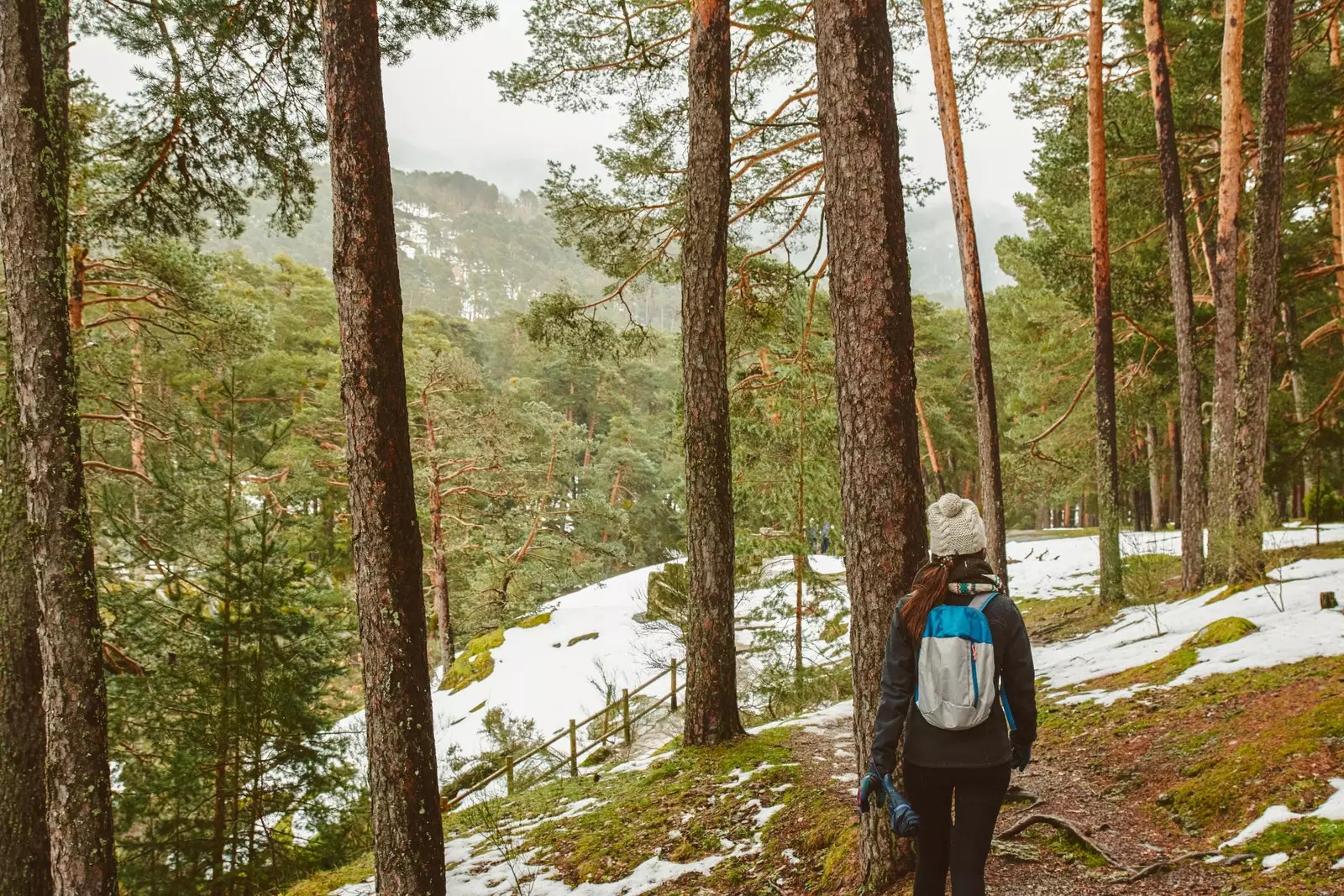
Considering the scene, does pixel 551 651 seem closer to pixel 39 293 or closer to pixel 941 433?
→ pixel 39 293

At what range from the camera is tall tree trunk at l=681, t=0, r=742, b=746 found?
6.48 m

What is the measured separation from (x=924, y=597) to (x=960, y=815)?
805 mm

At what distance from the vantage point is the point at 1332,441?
9516 millimetres

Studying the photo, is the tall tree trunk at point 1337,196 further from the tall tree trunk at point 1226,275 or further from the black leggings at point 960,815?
the black leggings at point 960,815

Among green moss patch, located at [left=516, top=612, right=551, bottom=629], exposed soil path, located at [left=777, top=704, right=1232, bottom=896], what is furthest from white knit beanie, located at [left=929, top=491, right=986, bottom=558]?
green moss patch, located at [left=516, top=612, right=551, bottom=629]

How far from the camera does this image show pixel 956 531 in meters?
2.61

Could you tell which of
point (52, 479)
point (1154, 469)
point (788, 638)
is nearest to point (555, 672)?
point (788, 638)

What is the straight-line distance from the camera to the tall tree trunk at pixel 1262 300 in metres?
7.38

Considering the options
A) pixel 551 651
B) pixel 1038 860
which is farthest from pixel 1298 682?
pixel 551 651

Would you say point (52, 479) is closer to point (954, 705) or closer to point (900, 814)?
point (900, 814)

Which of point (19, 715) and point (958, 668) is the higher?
point (958, 668)

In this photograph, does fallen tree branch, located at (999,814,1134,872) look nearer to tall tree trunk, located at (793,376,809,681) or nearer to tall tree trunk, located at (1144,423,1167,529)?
tall tree trunk, located at (793,376,809,681)

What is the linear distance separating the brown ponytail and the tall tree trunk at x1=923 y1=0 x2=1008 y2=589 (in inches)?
319

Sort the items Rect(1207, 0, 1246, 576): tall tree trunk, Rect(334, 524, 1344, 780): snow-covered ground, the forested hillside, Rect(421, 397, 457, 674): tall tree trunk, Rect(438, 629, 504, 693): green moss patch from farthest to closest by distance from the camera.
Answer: the forested hillside → Rect(421, 397, 457, 674): tall tree trunk → Rect(438, 629, 504, 693): green moss patch → Rect(1207, 0, 1246, 576): tall tree trunk → Rect(334, 524, 1344, 780): snow-covered ground
